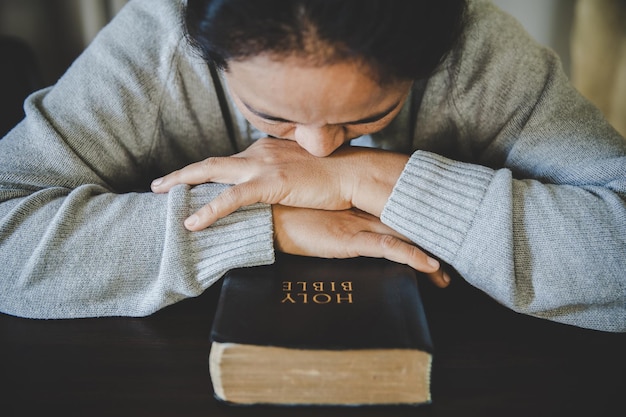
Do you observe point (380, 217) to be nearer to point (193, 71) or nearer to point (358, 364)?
point (358, 364)

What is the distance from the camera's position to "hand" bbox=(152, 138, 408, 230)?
60 cm

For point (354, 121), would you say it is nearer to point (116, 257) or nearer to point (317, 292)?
point (317, 292)

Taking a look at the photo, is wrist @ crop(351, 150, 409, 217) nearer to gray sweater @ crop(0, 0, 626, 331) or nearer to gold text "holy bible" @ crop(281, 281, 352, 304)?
gray sweater @ crop(0, 0, 626, 331)

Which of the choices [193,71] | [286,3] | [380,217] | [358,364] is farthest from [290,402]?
[193,71]

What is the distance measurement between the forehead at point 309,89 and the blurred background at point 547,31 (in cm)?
87

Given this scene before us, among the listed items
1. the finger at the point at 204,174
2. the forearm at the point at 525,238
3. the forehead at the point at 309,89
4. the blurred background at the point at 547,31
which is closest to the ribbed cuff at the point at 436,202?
the forearm at the point at 525,238

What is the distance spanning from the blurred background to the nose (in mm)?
859

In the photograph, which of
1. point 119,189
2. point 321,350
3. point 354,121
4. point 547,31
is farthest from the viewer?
point 547,31

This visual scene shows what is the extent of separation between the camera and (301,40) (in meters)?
0.43

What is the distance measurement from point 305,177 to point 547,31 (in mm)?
1083

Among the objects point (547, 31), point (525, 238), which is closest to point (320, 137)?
point (525, 238)

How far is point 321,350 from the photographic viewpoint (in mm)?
421

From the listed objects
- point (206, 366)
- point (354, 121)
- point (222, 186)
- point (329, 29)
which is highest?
point (329, 29)

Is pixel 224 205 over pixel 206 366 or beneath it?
over
